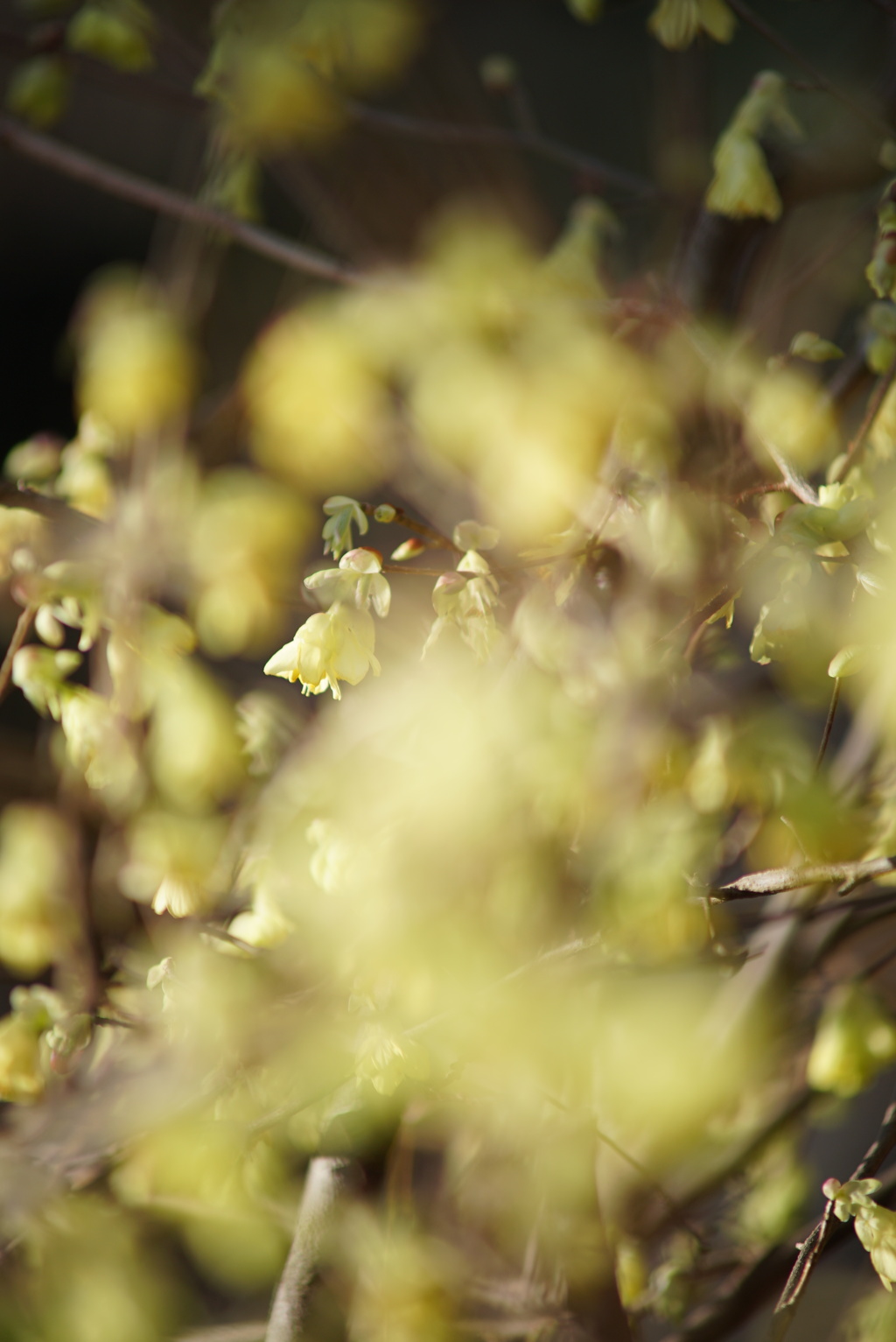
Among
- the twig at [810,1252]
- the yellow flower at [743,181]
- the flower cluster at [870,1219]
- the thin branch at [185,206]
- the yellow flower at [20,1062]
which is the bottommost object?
the yellow flower at [20,1062]

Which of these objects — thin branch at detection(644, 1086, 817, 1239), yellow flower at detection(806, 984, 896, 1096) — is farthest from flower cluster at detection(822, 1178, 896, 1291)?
thin branch at detection(644, 1086, 817, 1239)

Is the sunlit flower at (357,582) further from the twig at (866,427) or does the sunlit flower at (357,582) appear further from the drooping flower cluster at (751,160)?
the drooping flower cluster at (751,160)

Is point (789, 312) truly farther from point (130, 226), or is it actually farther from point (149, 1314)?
point (149, 1314)

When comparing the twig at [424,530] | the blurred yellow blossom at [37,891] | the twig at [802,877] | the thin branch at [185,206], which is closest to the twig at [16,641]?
the blurred yellow blossom at [37,891]

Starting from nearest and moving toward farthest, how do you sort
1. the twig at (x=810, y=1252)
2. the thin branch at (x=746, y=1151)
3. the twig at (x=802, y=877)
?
1. the twig at (x=802, y=877)
2. the twig at (x=810, y=1252)
3. the thin branch at (x=746, y=1151)

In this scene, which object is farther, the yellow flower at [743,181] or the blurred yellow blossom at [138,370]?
the blurred yellow blossom at [138,370]

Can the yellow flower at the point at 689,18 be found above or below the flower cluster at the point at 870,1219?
above

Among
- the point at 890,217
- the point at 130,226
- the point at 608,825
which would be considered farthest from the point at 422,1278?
the point at 130,226
